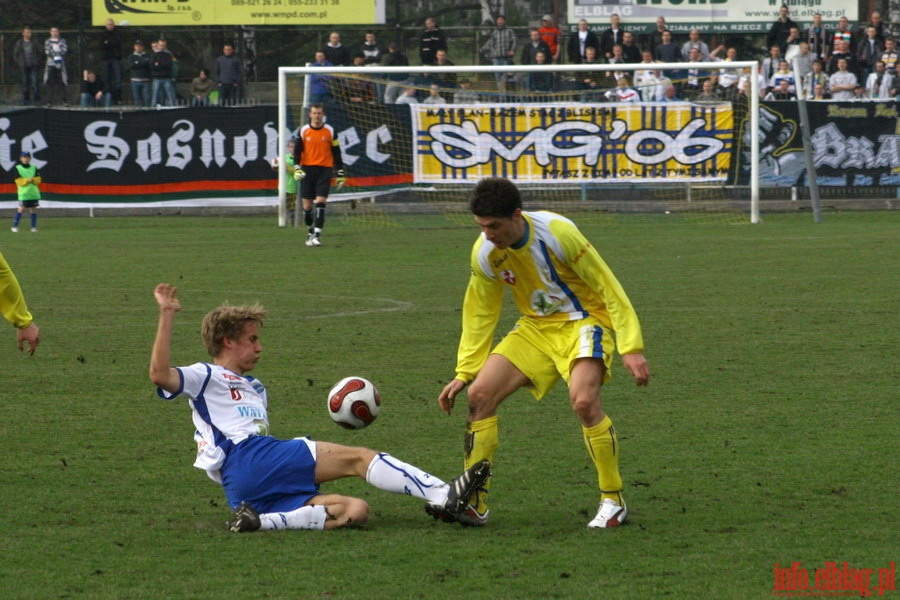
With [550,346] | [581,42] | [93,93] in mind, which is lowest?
[550,346]

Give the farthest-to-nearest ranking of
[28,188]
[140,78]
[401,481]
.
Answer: [140,78] < [28,188] < [401,481]

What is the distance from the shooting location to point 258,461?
5617 millimetres

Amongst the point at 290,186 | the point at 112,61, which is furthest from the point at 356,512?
the point at 112,61

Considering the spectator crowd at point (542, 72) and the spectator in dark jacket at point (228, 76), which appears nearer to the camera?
the spectator crowd at point (542, 72)

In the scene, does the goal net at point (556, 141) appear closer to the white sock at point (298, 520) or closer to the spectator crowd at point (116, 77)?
the spectator crowd at point (116, 77)

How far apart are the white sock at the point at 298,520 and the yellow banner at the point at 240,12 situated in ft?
83.5

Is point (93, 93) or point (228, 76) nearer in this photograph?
point (228, 76)

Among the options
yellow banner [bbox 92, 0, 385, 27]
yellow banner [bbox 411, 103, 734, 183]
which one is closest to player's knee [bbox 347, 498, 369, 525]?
yellow banner [bbox 411, 103, 734, 183]

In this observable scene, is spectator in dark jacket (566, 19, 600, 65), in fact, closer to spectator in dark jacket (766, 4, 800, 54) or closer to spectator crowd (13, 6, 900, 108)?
spectator crowd (13, 6, 900, 108)

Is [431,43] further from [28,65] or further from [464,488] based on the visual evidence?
[464,488]

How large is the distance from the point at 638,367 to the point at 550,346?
597mm

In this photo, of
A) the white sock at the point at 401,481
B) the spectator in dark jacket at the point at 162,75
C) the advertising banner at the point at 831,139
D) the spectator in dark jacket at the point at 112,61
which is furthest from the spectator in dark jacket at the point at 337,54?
→ the white sock at the point at 401,481

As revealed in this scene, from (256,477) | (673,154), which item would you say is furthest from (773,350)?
(673,154)

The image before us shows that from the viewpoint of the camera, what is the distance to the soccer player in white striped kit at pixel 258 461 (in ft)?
18.3
